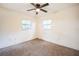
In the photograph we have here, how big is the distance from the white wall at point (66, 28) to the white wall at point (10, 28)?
1470 mm

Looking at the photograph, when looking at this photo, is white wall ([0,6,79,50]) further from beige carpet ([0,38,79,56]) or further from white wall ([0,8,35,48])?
beige carpet ([0,38,79,56])

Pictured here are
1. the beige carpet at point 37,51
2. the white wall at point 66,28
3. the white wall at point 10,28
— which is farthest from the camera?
the white wall at point 10,28

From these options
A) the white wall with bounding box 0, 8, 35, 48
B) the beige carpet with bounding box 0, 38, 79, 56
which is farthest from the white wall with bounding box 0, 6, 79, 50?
the beige carpet with bounding box 0, 38, 79, 56

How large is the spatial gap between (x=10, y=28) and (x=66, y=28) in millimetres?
2392

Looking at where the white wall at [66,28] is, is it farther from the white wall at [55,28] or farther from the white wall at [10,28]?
the white wall at [10,28]

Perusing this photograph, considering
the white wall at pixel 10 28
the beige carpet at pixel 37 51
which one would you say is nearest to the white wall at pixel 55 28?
the white wall at pixel 10 28

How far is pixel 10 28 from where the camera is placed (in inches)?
124

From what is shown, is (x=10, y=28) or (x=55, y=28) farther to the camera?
(x=55, y=28)

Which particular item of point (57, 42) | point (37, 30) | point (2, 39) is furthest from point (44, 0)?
point (37, 30)

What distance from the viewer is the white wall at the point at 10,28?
9.45 ft

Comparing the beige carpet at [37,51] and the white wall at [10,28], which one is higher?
the white wall at [10,28]

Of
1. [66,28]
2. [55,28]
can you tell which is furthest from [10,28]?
[66,28]

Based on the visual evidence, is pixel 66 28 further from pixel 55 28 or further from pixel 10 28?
pixel 10 28

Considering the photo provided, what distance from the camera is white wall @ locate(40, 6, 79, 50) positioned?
8.98ft
